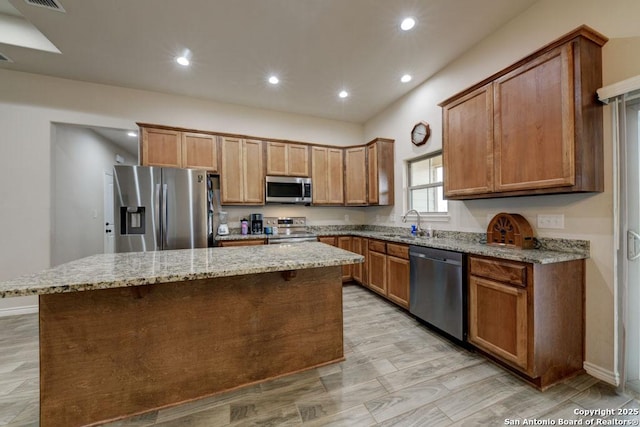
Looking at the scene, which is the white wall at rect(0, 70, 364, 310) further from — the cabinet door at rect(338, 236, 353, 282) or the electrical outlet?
the electrical outlet

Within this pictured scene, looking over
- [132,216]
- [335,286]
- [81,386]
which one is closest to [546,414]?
[335,286]

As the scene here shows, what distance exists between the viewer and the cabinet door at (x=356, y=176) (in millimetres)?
4316

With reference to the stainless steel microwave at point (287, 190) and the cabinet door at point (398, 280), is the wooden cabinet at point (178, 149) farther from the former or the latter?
the cabinet door at point (398, 280)

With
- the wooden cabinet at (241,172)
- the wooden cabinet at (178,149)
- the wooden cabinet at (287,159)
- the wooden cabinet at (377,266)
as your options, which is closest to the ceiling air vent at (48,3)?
the wooden cabinet at (178,149)

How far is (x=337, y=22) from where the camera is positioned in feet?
7.64

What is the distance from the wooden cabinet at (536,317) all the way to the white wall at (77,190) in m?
5.24

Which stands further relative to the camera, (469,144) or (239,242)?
(239,242)

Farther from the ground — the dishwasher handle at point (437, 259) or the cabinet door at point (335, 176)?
the cabinet door at point (335, 176)

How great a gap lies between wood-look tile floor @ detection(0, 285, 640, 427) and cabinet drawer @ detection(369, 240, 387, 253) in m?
1.42

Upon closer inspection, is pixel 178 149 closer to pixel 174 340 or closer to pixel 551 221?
pixel 174 340

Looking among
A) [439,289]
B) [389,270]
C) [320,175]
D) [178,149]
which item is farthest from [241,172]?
[439,289]

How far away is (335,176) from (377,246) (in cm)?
159

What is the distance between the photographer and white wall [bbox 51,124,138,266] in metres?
3.53

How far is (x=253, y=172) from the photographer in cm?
395
